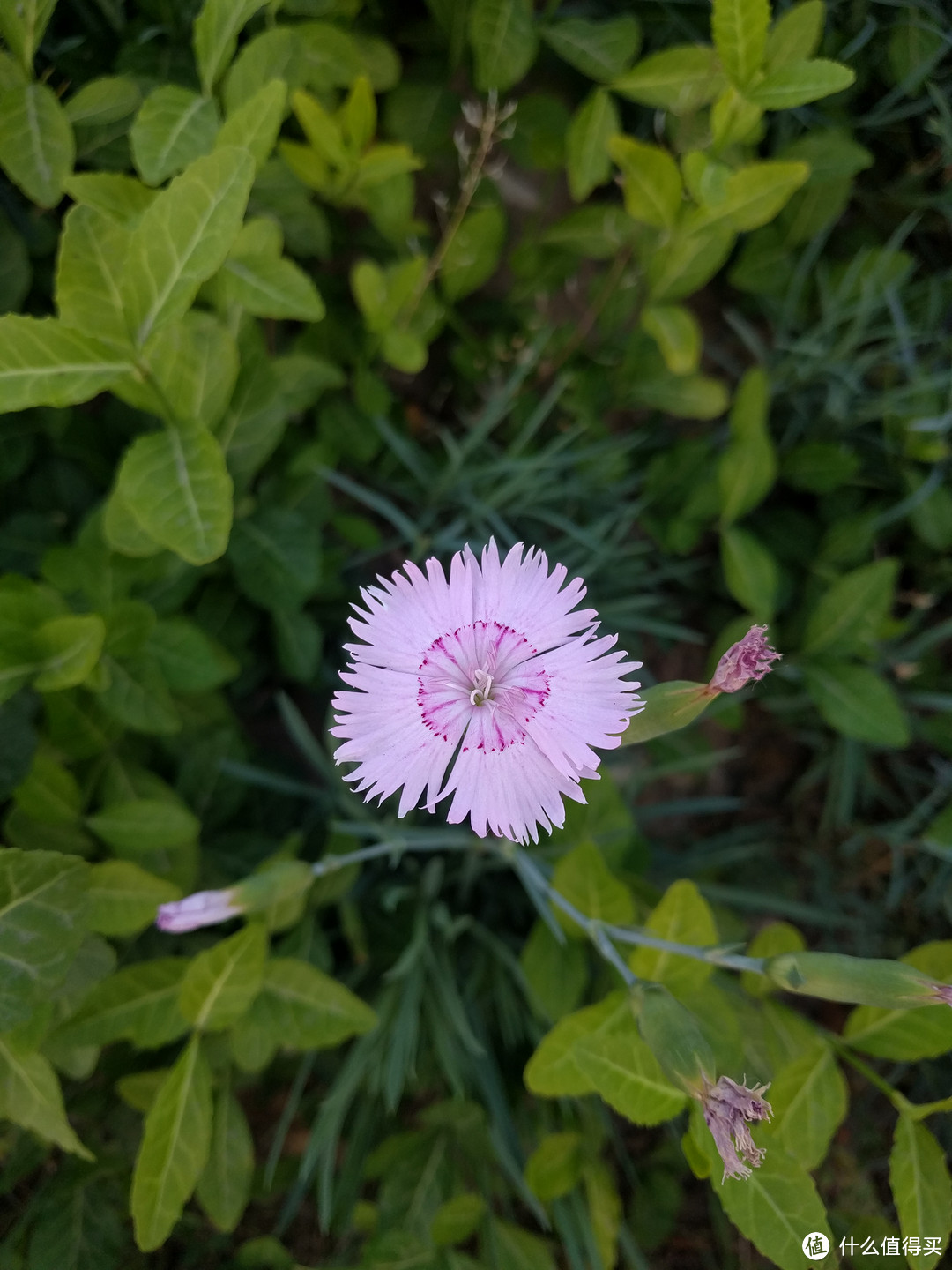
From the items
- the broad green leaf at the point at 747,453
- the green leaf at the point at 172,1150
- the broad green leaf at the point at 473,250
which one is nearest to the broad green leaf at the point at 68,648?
the green leaf at the point at 172,1150

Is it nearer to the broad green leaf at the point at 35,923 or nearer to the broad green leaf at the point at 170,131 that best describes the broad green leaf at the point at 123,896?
the broad green leaf at the point at 35,923

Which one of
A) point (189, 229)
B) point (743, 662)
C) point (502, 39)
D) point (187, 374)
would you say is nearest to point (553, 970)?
point (743, 662)

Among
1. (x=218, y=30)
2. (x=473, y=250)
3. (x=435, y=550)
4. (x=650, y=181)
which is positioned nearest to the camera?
(x=218, y=30)

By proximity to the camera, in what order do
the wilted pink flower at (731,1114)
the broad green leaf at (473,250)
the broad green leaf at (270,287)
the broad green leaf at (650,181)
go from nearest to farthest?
the wilted pink flower at (731,1114) < the broad green leaf at (270,287) < the broad green leaf at (650,181) < the broad green leaf at (473,250)

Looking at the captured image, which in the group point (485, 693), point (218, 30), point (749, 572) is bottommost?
point (749, 572)

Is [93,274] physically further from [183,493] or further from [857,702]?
[857,702]

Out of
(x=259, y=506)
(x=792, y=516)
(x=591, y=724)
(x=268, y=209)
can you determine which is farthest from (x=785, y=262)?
(x=591, y=724)

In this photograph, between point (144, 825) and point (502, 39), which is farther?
point (502, 39)
